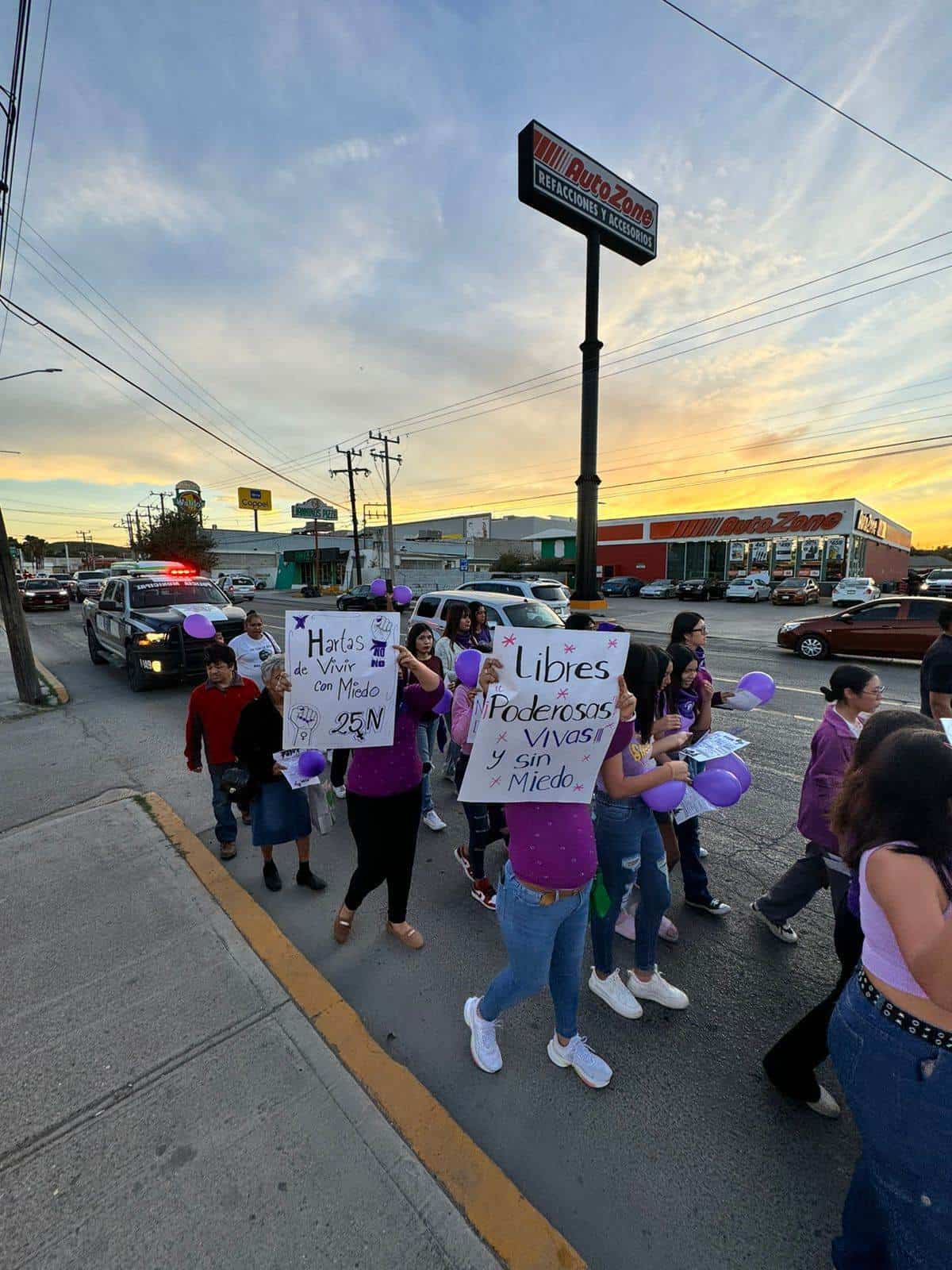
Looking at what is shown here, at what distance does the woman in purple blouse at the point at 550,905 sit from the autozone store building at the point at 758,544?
43841mm

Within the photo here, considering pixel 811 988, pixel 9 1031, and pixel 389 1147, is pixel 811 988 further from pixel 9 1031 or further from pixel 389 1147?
pixel 9 1031

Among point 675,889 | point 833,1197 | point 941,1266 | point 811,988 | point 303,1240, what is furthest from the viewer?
point 675,889

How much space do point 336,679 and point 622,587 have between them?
132ft

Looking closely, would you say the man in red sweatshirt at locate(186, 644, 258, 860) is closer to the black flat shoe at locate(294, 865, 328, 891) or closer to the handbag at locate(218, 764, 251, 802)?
the handbag at locate(218, 764, 251, 802)

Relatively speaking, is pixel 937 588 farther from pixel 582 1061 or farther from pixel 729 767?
pixel 582 1061

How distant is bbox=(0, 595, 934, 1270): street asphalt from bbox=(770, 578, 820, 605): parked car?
96.3 ft

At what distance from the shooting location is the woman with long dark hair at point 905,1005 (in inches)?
48.3

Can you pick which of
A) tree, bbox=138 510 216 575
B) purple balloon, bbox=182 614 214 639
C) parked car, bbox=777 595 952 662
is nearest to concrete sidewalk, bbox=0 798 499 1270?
purple balloon, bbox=182 614 214 639

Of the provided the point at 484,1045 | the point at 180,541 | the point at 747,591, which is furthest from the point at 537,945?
the point at 180,541

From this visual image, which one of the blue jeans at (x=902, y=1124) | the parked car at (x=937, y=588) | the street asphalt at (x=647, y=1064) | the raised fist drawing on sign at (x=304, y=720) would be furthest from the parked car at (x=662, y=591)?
the blue jeans at (x=902, y=1124)

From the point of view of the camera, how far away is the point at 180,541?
39656 mm

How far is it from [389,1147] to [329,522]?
80.0 m

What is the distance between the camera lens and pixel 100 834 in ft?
13.9

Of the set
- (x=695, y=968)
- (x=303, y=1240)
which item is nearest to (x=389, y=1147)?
(x=303, y=1240)
